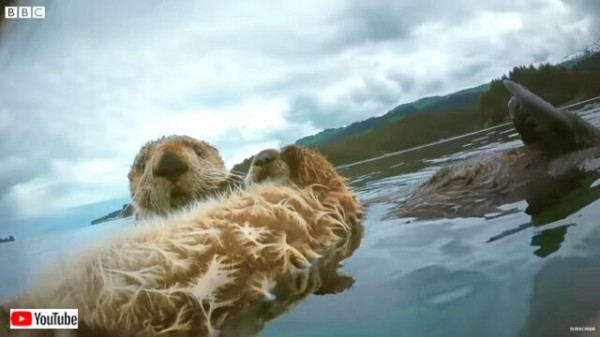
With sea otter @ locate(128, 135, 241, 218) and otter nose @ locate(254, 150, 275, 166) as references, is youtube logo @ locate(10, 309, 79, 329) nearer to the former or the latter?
sea otter @ locate(128, 135, 241, 218)

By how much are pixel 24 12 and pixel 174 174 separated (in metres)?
0.62

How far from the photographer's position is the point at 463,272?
4.67 feet

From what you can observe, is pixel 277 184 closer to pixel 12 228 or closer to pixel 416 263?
pixel 416 263

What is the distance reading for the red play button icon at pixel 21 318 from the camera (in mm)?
1492

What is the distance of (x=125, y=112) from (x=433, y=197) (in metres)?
0.78

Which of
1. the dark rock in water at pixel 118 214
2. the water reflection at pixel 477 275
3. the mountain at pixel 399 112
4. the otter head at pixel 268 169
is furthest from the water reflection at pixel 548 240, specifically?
the dark rock in water at pixel 118 214

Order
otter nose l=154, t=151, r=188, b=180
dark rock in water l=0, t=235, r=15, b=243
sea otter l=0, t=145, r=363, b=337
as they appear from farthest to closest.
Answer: dark rock in water l=0, t=235, r=15, b=243
otter nose l=154, t=151, r=188, b=180
sea otter l=0, t=145, r=363, b=337

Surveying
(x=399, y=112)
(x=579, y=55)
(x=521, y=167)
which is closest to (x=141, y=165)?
(x=399, y=112)

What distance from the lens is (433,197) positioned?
153 cm

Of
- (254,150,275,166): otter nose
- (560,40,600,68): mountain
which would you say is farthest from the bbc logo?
(560,40,600,68): mountain

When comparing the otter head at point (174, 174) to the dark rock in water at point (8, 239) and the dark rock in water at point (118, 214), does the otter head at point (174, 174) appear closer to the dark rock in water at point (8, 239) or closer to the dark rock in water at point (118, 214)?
the dark rock in water at point (118, 214)

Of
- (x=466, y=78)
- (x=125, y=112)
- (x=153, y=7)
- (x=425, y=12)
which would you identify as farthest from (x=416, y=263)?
(x=153, y=7)

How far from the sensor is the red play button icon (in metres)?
1.49

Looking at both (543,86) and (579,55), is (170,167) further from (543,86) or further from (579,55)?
(579,55)
